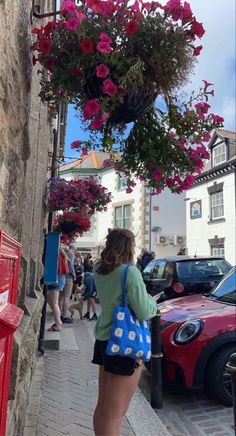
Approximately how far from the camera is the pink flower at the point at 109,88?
237 cm

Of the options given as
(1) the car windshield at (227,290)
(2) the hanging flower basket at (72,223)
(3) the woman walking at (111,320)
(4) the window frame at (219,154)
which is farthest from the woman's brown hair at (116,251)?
A: (4) the window frame at (219,154)

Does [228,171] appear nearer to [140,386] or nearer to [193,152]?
[140,386]

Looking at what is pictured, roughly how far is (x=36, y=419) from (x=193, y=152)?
8.73 feet

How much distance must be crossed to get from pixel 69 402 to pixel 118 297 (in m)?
1.95

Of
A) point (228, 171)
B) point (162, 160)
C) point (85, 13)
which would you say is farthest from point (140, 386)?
point (228, 171)

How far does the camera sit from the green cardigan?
277 cm

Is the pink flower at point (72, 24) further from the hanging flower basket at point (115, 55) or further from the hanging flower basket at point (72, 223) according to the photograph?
the hanging flower basket at point (72, 223)

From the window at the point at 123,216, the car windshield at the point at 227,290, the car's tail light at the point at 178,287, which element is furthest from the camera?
the window at the point at 123,216

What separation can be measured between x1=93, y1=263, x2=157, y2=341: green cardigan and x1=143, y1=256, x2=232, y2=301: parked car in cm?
541

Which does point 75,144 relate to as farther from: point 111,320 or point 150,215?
point 150,215

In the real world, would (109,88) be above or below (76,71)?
below

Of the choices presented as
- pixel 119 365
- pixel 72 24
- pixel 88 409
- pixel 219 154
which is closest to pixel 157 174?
pixel 72 24

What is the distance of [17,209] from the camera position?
266 cm

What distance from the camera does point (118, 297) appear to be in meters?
2.83
